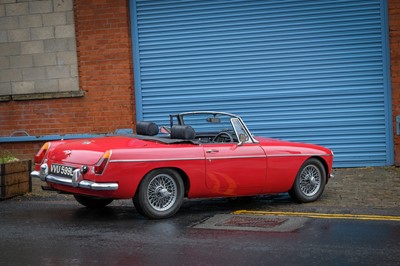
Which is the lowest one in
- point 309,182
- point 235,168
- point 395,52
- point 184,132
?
point 309,182

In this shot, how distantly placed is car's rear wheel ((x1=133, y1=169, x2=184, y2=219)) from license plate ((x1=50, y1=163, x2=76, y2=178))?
83 cm

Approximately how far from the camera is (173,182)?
25.8ft

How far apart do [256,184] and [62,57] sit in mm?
6636

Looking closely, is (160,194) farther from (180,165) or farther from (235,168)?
(235,168)

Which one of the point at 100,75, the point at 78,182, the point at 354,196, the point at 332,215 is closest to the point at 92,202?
the point at 78,182

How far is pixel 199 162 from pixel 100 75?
5998 millimetres

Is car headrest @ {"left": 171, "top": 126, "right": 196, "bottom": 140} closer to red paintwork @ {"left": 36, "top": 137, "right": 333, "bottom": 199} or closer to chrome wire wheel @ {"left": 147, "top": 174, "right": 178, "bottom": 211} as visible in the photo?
red paintwork @ {"left": 36, "top": 137, "right": 333, "bottom": 199}

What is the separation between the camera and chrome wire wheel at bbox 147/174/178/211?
772 centimetres

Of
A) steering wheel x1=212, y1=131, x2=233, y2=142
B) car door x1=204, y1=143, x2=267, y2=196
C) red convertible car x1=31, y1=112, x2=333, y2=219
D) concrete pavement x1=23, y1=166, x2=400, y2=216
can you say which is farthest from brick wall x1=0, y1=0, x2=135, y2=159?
car door x1=204, y1=143, x2=267, y2=196

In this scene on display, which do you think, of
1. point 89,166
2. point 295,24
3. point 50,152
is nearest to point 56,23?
point 295,24

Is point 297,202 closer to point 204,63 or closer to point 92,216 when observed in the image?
point 92,216

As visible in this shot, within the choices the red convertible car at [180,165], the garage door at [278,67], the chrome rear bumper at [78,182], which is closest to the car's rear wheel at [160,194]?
the red convertible car at [180,165]

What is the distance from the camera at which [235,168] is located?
327 inches

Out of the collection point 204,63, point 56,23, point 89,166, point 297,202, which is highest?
point 56,23
